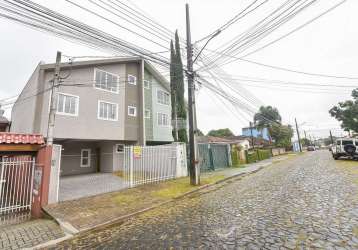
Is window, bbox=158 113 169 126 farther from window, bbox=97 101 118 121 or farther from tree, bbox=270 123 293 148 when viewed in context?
tree, bbox=270 123 293 148

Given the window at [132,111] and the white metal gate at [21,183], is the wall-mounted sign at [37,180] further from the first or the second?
the window at [132,111]

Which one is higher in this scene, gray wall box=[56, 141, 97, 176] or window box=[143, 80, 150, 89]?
window box=[143, 80, 150, 89]

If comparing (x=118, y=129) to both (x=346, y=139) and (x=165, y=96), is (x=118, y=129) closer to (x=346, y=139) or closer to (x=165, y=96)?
(x=165, y=96)

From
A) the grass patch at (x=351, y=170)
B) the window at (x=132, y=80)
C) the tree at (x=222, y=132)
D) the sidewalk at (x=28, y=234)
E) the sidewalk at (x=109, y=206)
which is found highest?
the window at (x=132, y=80)

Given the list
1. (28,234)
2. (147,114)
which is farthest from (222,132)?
(28,234)

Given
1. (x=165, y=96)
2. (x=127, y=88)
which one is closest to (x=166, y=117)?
(x=165, y=96)

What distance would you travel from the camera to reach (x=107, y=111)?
1848 centimetres

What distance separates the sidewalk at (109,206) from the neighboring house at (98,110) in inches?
328

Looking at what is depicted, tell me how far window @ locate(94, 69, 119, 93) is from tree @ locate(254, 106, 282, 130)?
39260mm

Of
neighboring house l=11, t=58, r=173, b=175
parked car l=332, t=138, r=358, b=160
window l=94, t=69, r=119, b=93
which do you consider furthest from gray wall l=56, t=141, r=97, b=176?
parked car l=332, t=138, r=358, b=160

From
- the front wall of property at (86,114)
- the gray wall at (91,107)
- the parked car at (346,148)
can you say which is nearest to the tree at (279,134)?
the parked car at (346,148)

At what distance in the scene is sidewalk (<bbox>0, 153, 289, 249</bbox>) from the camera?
215 inches

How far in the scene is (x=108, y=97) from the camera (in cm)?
1870

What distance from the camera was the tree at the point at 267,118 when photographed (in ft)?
162
